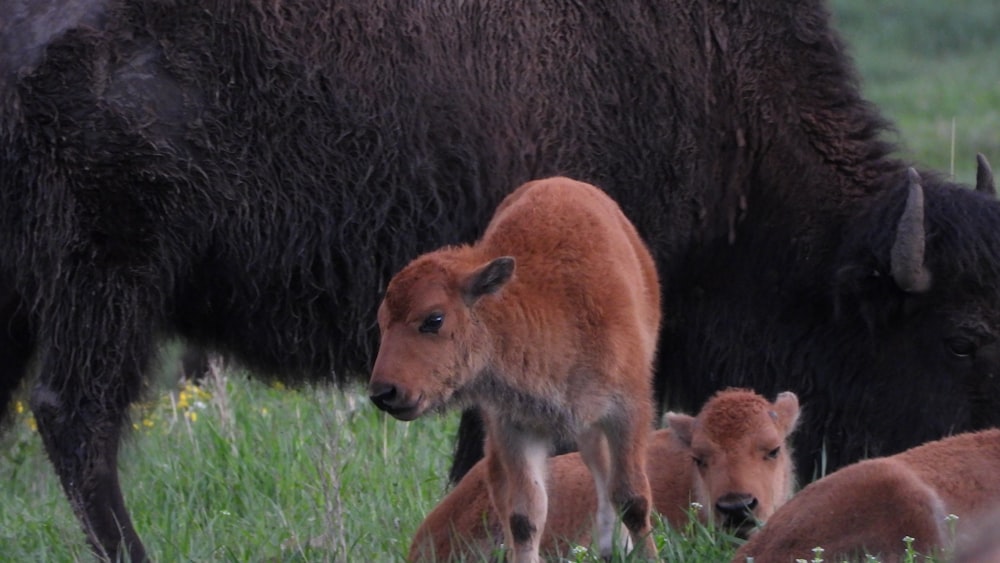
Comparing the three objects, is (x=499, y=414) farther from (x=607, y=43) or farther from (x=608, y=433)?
(x=607, y=43)

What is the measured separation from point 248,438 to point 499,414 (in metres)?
3.22

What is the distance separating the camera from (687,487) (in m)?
5.17

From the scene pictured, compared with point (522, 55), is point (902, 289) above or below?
below

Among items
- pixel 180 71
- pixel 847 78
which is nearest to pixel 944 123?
pixel 847 78

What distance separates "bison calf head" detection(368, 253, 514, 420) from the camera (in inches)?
162

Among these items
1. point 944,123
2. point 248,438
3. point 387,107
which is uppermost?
point 387,107

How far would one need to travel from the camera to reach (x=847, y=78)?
691 cm

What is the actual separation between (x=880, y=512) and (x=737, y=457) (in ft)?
2.67

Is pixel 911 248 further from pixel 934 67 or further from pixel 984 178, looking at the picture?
pixel 934 67

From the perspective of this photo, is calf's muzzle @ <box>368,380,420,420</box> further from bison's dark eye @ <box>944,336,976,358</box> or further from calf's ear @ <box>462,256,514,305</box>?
bison's dark eye @ <box>944,336,976,358</box>

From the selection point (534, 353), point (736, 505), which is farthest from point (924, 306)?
point (534, 353)

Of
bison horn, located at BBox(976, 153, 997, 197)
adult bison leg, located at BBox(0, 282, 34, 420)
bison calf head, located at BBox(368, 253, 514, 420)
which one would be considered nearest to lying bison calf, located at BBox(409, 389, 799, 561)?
bison calf head, located at BBox(368, 253, 514, 420)

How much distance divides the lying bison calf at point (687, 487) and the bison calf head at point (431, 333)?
740 mm

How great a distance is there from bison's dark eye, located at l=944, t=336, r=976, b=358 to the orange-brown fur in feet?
6.16
